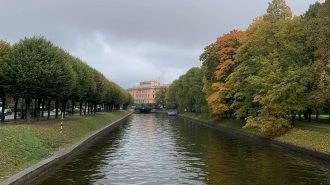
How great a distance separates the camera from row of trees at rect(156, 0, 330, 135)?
2967 centimetres

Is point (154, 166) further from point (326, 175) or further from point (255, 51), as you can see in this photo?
point (255, 51)

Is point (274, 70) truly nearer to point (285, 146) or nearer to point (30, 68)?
point (285, 146)

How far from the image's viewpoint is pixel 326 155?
21438mm

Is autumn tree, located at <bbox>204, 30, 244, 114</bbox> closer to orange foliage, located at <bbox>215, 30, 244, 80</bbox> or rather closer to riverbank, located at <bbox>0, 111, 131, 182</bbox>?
orange foliage, located at <bbox>215, 30, 244, 80</bbox>

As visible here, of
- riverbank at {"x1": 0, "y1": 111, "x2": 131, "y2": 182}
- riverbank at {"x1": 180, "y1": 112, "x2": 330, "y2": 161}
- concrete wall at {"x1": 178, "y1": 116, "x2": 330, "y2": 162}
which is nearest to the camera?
riverbank at {"x1": 0, "y1": 111, "x2": 131, "y2": 182}

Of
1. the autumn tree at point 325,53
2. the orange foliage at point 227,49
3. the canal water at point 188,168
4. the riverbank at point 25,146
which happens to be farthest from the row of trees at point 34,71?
the autumn tree at point 325,53

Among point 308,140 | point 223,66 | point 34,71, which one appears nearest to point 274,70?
point 308,140

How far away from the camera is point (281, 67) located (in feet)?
108

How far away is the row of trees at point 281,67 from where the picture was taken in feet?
97.3

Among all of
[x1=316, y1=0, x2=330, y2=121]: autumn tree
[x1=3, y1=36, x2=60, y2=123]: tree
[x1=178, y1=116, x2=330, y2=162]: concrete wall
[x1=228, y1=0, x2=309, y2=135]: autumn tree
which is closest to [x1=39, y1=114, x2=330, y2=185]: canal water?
[x1=178, y1=116, x2=330, y2=162]: concrete wall

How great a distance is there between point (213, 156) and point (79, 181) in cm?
1076

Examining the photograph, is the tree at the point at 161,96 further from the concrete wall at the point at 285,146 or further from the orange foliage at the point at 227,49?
the concrete wall at the point at 285,146

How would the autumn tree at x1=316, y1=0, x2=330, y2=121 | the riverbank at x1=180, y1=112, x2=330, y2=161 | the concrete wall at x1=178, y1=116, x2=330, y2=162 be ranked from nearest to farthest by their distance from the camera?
the concrete wall at x1=178, y1=116, x2=330, y2=162 → the riverbank at x1=180, y1=112, x2=330, y2=161 → the autumn tree at x1=316, y1=0, x2=330, y2=121

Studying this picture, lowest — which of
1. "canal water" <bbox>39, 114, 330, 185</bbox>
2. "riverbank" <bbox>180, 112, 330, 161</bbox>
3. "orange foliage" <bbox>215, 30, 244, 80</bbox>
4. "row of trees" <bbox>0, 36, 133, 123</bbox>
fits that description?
"canal water" <bbox>39, 114, 330, 185</bbox>
